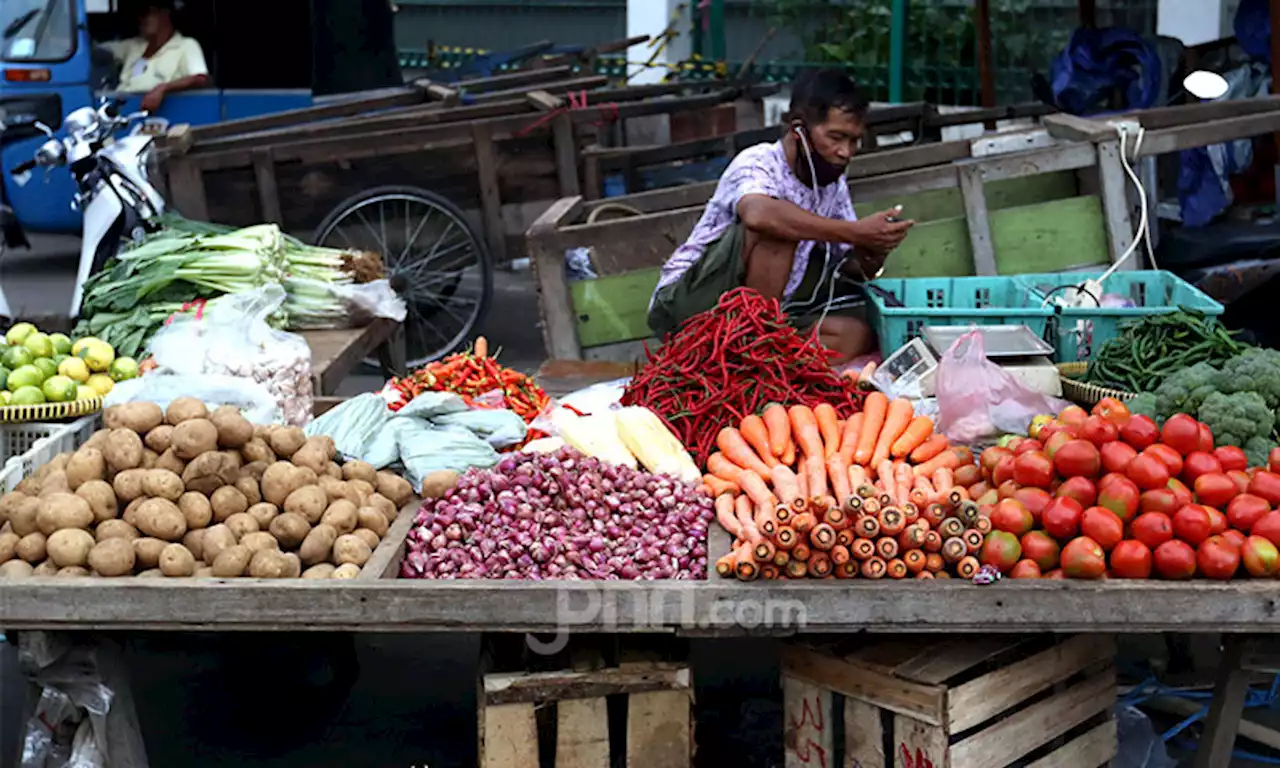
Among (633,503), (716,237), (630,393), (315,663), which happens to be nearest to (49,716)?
(315,663)

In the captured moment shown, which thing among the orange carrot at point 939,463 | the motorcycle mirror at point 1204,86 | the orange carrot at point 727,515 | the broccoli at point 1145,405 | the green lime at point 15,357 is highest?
the motorcycle mirror at point 1204,86

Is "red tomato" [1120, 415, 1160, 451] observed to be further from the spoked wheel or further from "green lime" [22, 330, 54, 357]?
the spoked wheel

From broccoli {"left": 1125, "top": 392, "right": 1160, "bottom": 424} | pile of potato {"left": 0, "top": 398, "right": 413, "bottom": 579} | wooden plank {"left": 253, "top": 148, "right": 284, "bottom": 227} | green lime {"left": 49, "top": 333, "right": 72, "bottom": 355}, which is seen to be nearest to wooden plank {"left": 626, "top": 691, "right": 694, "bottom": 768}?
pile of potato {"left": 0, "top": 398, "right": 413, "bottom": 579}

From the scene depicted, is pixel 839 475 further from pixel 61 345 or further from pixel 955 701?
pixel 61 345

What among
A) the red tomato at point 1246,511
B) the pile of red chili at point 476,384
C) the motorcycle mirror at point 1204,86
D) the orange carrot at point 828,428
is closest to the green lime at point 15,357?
the pile of red chili at point 476,384

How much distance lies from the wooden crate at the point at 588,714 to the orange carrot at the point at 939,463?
3.02ft

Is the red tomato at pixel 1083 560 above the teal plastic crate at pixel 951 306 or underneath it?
underneath

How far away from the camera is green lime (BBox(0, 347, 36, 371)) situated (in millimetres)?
4891

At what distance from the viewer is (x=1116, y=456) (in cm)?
383

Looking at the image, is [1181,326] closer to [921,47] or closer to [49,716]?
[49,716]

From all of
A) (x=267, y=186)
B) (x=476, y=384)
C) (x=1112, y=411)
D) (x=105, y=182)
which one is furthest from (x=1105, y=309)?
(x=105, y=182)

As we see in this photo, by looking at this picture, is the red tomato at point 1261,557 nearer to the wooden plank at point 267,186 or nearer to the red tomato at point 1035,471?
the red tomato at point 1035,471

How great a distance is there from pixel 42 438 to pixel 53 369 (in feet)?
1.03

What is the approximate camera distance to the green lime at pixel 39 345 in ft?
16.5
